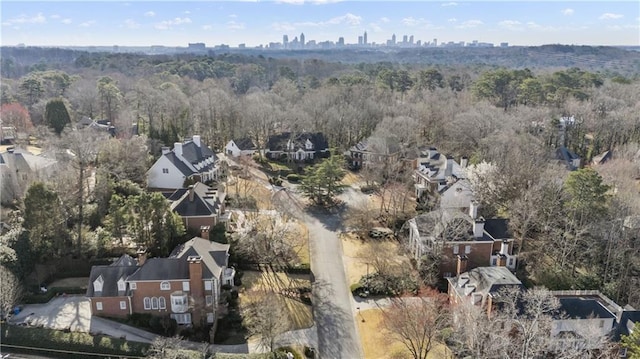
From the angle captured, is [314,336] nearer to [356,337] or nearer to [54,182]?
[356,337]

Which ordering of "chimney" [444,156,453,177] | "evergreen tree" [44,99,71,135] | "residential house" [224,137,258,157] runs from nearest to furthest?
"chimney" [444,156,453,177] < "evergreen tree" [44,99,71,135] < "residential house" [224,137,258,157]

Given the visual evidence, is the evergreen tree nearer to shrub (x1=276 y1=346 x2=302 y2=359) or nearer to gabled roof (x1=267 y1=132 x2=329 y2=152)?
gabled roof (x1=267 y1=132 x2=329 y2=152)

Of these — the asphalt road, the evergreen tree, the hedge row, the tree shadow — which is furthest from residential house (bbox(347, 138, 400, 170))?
the evergreen tree

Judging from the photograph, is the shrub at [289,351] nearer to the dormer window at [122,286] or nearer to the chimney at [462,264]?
the dormer window at [122,286]

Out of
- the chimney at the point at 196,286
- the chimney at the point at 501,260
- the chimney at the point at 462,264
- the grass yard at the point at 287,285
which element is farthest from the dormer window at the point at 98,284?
the chimney at the point at 501,260

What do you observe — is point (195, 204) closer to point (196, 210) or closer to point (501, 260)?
point (196, 210)

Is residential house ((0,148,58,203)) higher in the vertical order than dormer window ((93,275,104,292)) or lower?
higher

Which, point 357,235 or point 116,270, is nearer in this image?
point 116,270

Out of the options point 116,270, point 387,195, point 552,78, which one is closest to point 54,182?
point 116,270
